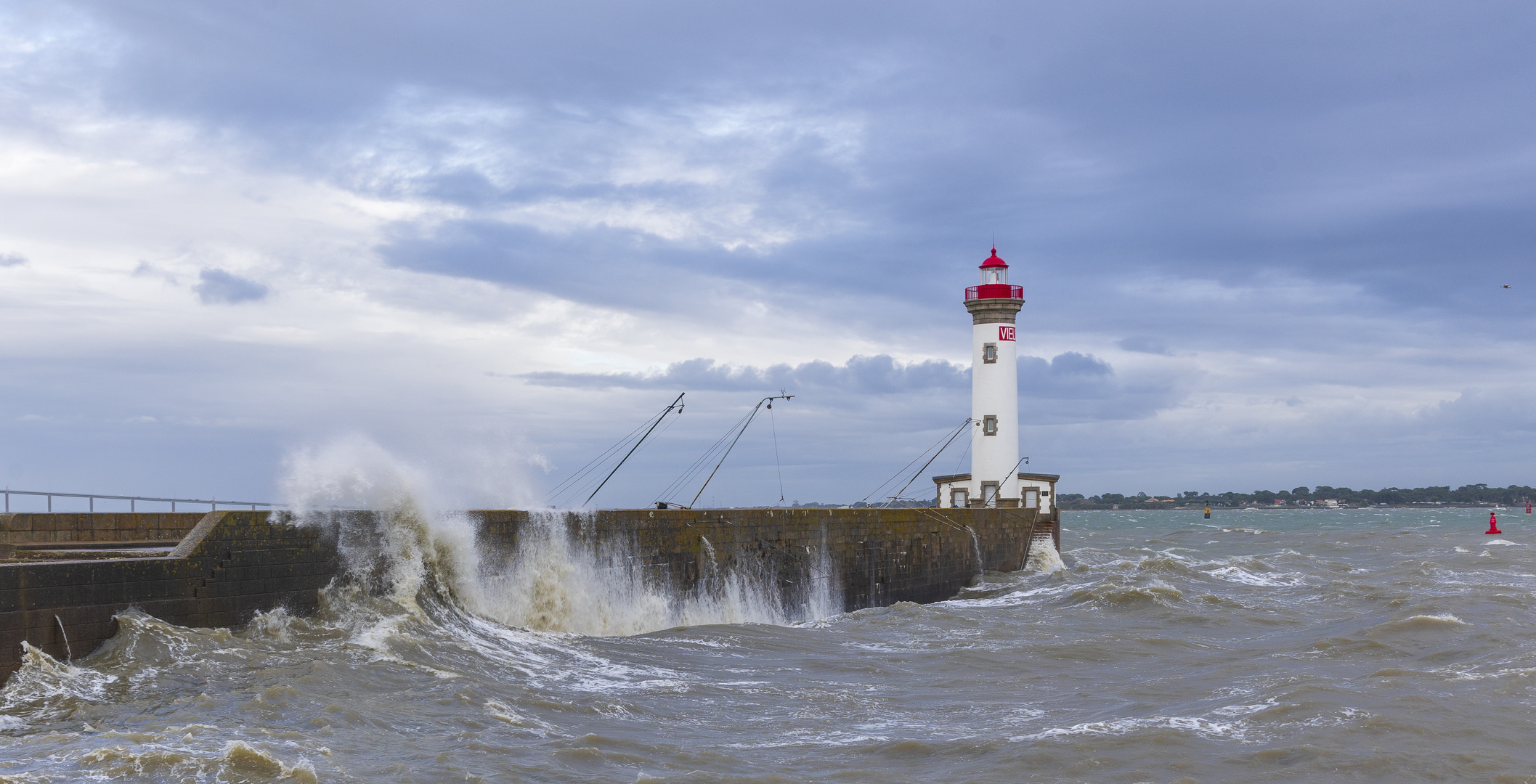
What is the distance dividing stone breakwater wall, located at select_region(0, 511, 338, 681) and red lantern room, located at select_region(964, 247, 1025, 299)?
920 inches

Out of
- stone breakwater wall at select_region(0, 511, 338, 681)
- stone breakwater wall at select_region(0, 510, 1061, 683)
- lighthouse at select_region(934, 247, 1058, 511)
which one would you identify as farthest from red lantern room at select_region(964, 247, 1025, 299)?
stone breakwater wall at select_region(0, 511, 338, 681)

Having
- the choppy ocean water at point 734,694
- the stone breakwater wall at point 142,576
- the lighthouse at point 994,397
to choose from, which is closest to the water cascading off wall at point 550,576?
the choppy ocean water at point 734,694

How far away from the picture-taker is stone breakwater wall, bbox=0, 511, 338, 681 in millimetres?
8570

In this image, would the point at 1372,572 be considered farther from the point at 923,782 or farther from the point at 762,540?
the point at 923,782

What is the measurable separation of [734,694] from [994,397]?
21.7 metres

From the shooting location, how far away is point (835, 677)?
12438mm

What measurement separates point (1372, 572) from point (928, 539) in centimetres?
1344

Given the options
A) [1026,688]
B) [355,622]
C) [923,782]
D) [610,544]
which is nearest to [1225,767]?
[923,782]

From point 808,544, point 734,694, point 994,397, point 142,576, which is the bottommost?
point 734,694

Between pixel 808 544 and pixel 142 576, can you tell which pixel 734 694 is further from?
pixel 808 544

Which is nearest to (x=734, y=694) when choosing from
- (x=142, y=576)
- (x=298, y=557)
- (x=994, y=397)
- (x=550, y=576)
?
(x=550, y=576)

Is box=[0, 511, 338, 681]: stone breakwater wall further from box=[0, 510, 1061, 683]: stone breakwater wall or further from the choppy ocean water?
the choppy ocean water

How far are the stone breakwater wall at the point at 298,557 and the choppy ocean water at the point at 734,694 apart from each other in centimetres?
27

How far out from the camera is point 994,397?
31.5 m
